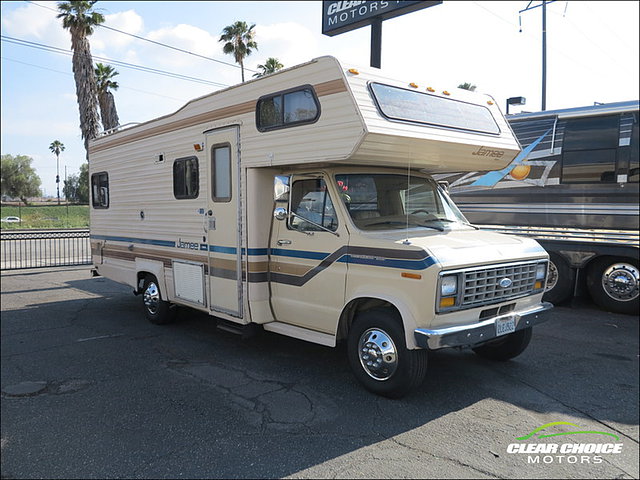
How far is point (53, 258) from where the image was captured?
15953 mm

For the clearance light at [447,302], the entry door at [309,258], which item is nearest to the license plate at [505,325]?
the clearance light at [447,302]

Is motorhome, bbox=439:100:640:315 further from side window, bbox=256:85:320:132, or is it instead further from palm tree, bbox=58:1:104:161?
palm tree, bbox=58:1:104:161

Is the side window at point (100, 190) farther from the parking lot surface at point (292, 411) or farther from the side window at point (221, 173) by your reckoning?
the side window at point (221, 173)

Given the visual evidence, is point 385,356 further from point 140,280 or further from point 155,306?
point 140,280

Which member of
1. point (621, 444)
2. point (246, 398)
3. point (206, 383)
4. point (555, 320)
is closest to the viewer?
point (621, 444)

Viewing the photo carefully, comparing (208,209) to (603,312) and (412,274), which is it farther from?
(603,312)

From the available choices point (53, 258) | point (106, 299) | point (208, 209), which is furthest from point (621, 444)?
point (53, 258)

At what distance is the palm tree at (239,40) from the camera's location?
23.4 metres

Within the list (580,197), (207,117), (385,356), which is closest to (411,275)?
(385,356)

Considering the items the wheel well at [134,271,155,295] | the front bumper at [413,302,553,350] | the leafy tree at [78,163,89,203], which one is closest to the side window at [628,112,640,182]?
the front bumper at [413,302,553,350]

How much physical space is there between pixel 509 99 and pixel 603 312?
4.57 meters

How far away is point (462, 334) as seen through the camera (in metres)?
4.25

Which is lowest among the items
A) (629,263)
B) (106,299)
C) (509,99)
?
(106,299)

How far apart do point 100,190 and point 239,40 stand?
1701 centimetres
